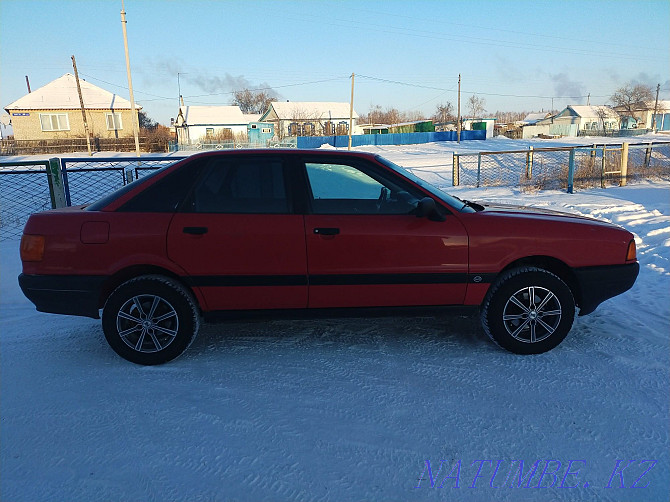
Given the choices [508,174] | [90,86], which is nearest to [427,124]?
[90,86]

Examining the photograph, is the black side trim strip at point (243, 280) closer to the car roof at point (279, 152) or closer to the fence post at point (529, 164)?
the car roof at point (279, 152)

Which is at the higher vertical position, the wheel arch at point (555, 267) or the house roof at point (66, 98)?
the house roof at point (66, 98)

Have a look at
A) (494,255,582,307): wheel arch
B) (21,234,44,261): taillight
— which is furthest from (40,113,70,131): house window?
(494,255,582,307): wheel arch

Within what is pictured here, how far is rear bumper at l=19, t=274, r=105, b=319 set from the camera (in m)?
3.33

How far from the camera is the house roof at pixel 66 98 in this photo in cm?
4525

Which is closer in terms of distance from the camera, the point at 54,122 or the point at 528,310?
the point at 528,310

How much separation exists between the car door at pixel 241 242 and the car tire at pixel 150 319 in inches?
6.9

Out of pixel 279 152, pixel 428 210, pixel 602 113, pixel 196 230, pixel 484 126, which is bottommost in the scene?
pixel 196 230

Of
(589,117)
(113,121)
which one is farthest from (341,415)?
(589,117)

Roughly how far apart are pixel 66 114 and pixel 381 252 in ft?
172

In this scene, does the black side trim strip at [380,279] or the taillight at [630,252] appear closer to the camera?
the black side trim strip at [380,279]

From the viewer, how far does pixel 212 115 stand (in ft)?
201

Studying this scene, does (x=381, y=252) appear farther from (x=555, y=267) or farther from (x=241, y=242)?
(x=555, y=267)

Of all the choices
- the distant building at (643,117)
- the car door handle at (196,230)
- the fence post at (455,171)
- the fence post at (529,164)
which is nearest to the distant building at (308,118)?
the fence post at (455,171)
